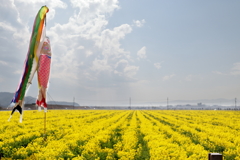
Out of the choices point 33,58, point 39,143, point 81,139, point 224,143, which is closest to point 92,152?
point 81,139

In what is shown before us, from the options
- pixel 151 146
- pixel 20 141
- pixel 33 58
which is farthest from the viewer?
pixel 20 141

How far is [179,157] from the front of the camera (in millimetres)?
10344

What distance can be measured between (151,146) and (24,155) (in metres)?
7.06

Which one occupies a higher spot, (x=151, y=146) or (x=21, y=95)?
(x=21, y=95)

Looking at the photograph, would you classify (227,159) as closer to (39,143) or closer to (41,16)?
(39,143)

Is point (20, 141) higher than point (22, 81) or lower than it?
lower

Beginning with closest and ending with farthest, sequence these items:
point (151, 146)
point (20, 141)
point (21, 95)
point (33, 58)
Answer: point (21, 95) → point (33, 58) → point (151, 146) → point (20, 141)

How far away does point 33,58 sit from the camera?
425 inches

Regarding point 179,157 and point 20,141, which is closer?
point 179,157

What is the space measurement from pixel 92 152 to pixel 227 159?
7.24 m

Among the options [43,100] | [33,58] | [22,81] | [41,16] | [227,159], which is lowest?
[227,159]

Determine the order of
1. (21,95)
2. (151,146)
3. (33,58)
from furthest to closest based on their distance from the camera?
(151,146)
(33,58)
(21,95)

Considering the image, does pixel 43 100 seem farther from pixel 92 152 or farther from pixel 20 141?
pixel 92 152

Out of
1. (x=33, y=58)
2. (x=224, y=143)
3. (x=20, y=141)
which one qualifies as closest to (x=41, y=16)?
(x=33, y=58)
